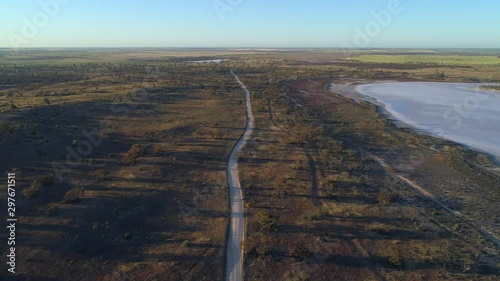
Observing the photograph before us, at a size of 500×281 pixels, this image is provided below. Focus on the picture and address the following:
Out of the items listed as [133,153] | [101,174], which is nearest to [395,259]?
[101,174]

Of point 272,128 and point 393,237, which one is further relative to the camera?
point 272,128

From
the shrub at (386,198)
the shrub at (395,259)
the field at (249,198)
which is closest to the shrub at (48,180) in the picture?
the field at (249,198)

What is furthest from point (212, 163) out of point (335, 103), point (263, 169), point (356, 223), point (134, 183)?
point (335, 103)

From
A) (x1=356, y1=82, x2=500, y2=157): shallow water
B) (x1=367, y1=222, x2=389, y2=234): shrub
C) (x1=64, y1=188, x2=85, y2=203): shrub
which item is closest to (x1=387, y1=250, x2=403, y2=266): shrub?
(x1=367, y1=222, x2=389, y2=234): shrub

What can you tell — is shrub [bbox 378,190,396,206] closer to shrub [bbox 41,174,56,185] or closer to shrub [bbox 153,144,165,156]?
shrub [bbox 153,144,165,156]

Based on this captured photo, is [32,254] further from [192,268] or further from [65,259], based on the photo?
[192,268]
